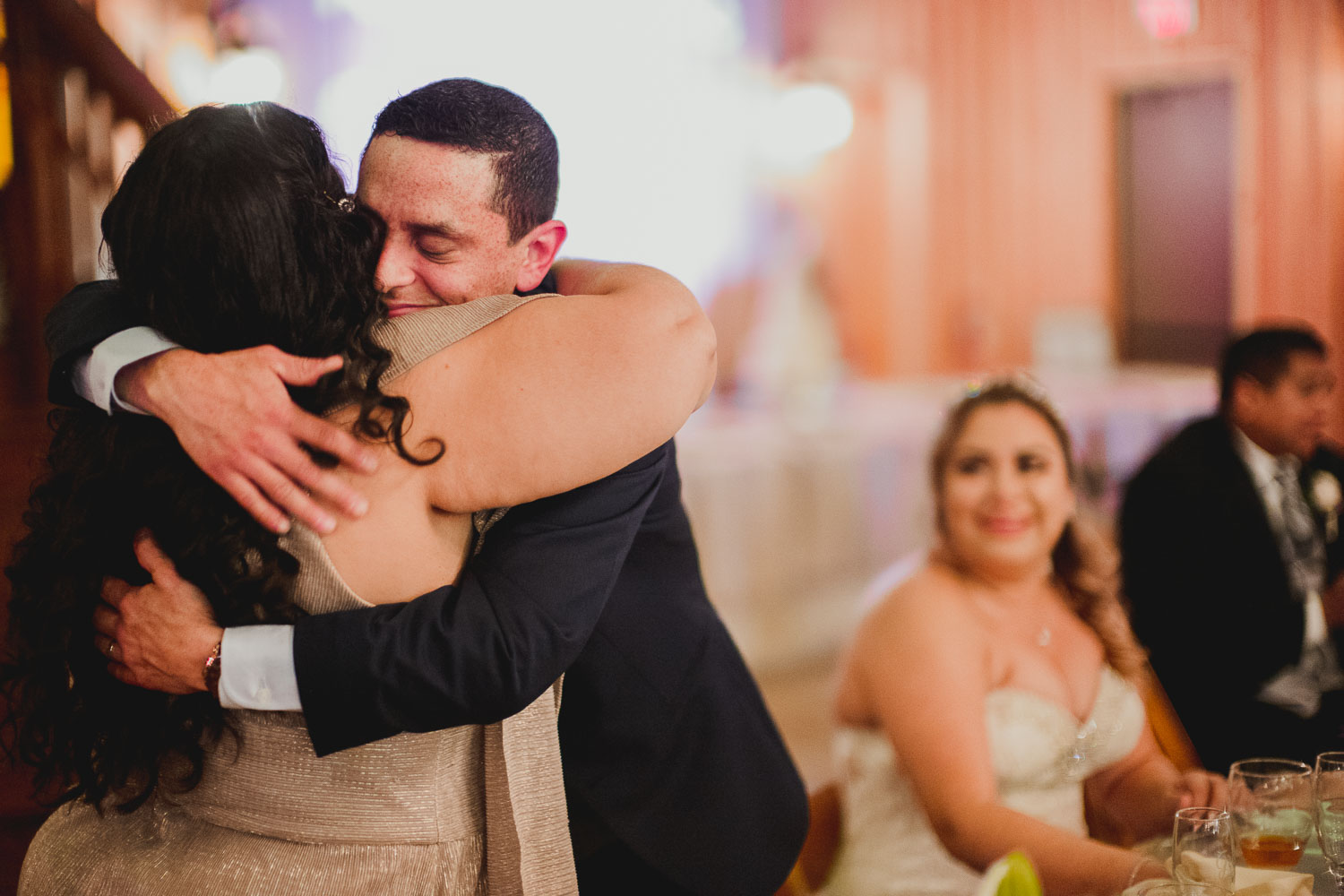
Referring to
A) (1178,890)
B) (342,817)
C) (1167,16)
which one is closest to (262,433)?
(342,817)

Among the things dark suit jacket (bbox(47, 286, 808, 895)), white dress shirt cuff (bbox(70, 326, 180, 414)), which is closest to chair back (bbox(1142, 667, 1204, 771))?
dark suit jacket (bbox(47, 286, 808, 895))

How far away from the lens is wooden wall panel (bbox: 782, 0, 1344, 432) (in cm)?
774

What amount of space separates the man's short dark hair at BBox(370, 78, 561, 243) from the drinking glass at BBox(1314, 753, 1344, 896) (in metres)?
1.14

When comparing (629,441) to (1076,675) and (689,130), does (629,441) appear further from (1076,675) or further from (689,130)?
(689,130)

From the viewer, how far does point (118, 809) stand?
1181 mm

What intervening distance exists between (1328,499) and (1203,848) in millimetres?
2400

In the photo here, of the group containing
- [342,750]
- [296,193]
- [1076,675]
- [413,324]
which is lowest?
[1076,675]

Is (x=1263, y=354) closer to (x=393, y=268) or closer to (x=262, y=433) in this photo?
(x=393, y=268)

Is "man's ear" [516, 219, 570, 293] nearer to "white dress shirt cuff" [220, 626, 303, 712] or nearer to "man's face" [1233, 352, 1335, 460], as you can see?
"white dress shirt cuff" [220, 626, 303, 712]

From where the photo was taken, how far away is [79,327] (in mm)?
1184

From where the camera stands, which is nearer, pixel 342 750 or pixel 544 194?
pixel 342 750

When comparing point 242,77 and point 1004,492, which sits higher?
point 242,77

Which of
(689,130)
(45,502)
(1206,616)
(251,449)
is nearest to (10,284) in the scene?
(45,502)

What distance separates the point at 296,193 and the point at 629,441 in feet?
1.29
